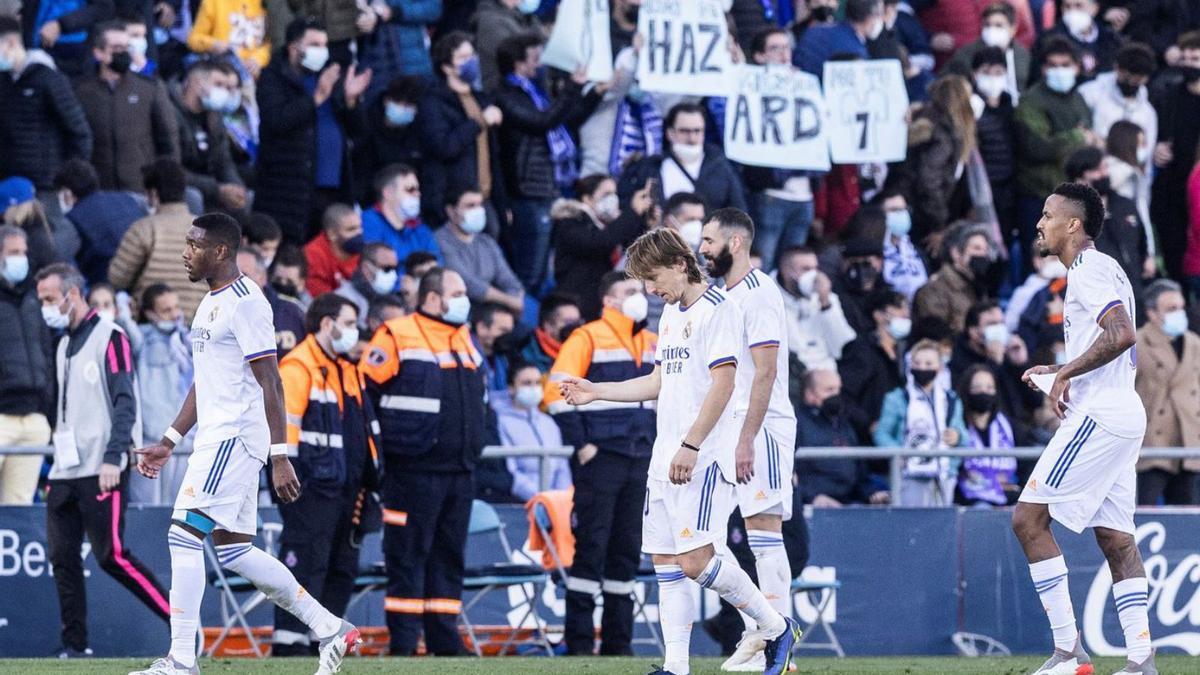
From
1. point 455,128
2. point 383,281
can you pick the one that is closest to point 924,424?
point 383,281

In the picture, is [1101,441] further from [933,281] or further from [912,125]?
[912,125]

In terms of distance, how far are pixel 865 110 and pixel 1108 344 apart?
9.33 metres

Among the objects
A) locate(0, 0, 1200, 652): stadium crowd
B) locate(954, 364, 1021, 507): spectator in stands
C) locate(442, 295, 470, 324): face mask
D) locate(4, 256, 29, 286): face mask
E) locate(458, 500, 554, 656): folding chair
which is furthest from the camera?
locate(954, 364, 1021, 507): spectator in stands

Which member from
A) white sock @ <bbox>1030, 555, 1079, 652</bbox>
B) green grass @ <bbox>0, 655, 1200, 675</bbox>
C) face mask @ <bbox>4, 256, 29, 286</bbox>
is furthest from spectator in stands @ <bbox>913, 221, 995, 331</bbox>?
white sock @ <bbox>1030, 555, 1079, 652</bbox>

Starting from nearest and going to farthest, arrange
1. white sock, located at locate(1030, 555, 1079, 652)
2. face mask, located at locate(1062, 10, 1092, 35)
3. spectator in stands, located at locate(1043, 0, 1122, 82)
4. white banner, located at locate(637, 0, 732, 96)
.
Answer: white sock, located at locate(1030, 555, 1079, 652) < white banner, located at locate(637, 0, 732, 96) < spectator in stands, located at locate(1043, 0, 1122, 82) < face mask, located at locate(1062, 10, 1092, 35)

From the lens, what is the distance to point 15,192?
54.7 ft

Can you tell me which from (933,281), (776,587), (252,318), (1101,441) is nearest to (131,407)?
(252,318)

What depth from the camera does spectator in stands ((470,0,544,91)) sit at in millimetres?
19592

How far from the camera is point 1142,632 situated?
10.8 metres

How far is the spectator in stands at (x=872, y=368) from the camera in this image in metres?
17.5

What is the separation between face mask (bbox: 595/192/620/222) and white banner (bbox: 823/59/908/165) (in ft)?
9.52

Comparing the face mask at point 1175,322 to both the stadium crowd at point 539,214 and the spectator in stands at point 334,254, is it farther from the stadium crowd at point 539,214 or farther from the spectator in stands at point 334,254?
the spectator in stands at point 334,254

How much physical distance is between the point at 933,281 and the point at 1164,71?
16.4ft

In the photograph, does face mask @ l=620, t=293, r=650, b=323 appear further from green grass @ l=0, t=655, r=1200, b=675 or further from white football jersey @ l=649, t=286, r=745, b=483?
white football jersey @ l=649, t=286, r=745, b=483
